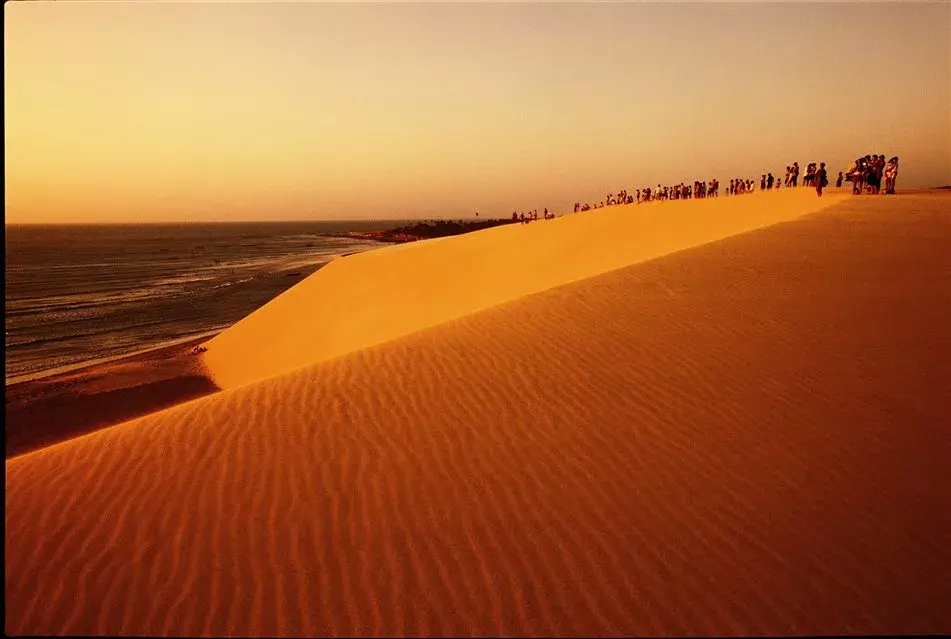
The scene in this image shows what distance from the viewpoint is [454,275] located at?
78.0ft

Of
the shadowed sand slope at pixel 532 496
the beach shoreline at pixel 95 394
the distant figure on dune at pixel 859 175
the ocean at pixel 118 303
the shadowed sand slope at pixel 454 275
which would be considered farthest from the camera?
the ocean at pixel 118 303

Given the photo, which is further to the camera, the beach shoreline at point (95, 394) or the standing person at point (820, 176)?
the standing person at point (820, 176)

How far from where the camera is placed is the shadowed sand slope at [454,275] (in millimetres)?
18953

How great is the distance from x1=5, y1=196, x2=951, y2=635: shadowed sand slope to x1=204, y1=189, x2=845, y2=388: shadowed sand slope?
1069 centimetres

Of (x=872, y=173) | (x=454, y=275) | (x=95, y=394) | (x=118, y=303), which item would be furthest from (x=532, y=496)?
(x=118, y=303)

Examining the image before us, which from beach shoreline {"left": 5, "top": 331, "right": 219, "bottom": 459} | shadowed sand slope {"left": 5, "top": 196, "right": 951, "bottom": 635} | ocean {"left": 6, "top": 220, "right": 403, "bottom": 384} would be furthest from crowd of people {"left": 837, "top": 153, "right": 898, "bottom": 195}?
ocean {"left": 6, "top": 220, "right": 403, "bottom": 384}

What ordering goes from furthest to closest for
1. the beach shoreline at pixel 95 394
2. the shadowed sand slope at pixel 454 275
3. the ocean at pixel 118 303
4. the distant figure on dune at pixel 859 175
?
the ocean at pixel 118 303 < the distant figure on dune at pixel 859 175 < the shadowed sand slope at pixel 454 275 < the beach shoreline at pixel 95 394

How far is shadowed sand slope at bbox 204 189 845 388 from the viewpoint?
19.0m

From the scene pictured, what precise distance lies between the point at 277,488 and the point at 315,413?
140 cm

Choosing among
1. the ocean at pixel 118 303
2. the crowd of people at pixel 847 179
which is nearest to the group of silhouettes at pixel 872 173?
the crowd of people at pixel 847 179

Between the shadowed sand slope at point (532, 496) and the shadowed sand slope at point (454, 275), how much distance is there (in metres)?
10.7

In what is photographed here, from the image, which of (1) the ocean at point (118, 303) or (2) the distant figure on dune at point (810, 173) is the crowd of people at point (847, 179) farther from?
(1) the ocean at point (118, 303)

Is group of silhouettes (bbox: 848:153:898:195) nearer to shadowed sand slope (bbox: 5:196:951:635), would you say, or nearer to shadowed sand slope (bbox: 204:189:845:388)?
shadowed sand slope (bbox: 204:189:845:388)

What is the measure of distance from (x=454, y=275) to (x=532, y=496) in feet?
65.4
